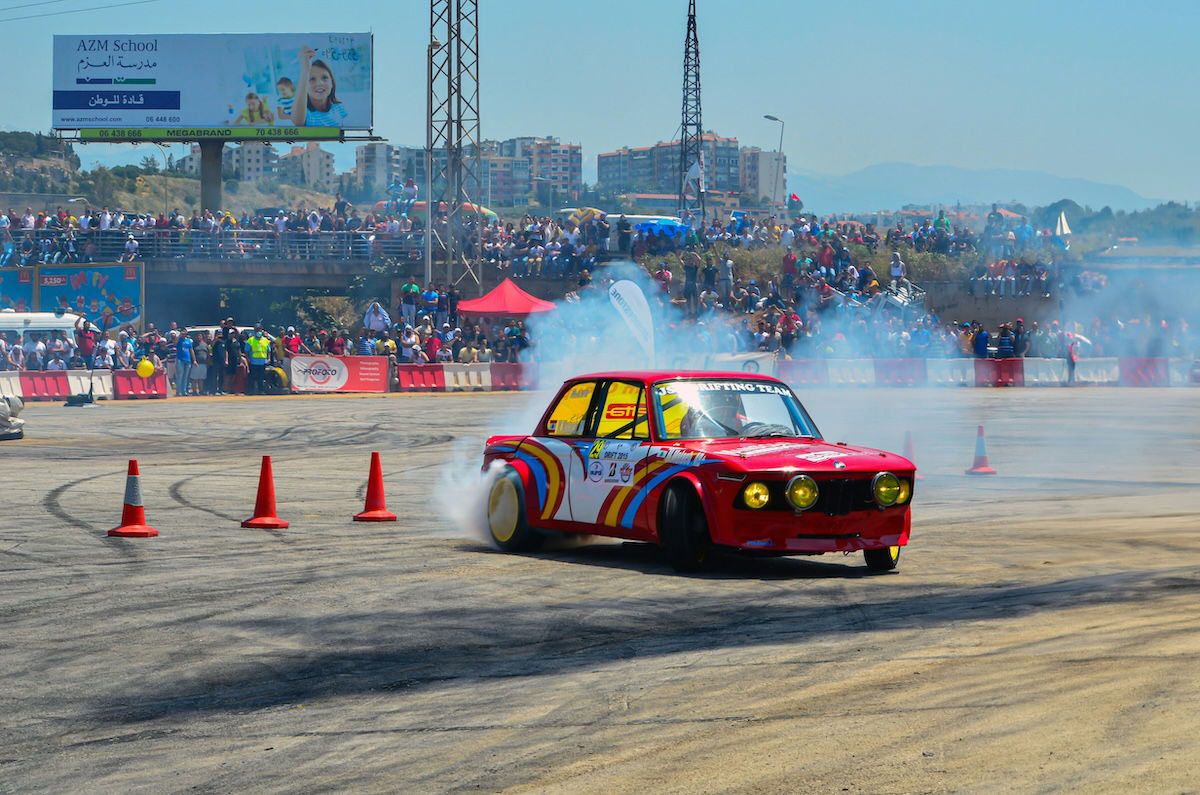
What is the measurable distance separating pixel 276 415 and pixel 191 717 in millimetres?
22978

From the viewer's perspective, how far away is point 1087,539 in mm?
11672

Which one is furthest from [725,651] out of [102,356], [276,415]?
[102,356]

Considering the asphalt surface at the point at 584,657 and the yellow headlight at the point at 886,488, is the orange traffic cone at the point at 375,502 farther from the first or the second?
the yellow headlight at the point at 886,488

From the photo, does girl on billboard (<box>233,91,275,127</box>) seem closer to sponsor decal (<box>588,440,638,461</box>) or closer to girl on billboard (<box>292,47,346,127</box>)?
girl on billboard (<box>292,47,346,127</box>)

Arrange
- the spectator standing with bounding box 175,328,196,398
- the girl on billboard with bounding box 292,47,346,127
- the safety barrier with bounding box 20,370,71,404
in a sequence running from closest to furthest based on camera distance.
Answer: the safety barrier with bounding box 20,370,71,404
the spectator standing with bounding box 175,328,196,398
the girl on billboard with bounding box 292,47,346,127

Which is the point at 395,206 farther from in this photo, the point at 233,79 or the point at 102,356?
the point at 102,356

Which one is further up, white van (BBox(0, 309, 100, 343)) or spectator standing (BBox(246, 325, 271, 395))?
white van (BBox(0, 309, 100, 343))

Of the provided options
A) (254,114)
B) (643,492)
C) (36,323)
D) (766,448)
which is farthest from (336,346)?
(766,448)

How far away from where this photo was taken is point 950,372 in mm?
38094

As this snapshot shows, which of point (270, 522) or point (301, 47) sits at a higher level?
point (301, 47)

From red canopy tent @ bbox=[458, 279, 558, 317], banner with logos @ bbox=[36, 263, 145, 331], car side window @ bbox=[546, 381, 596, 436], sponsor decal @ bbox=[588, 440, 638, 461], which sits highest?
banner with logos @ bbox=[36, 263, 145, 331]

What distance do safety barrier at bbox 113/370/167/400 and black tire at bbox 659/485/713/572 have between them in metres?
25.9

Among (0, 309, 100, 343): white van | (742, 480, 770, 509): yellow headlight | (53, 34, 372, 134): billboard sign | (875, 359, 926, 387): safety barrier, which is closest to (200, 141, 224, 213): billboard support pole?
(53, 34, 372, 134): billboard sign

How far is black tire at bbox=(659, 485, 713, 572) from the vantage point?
9.95 metres
